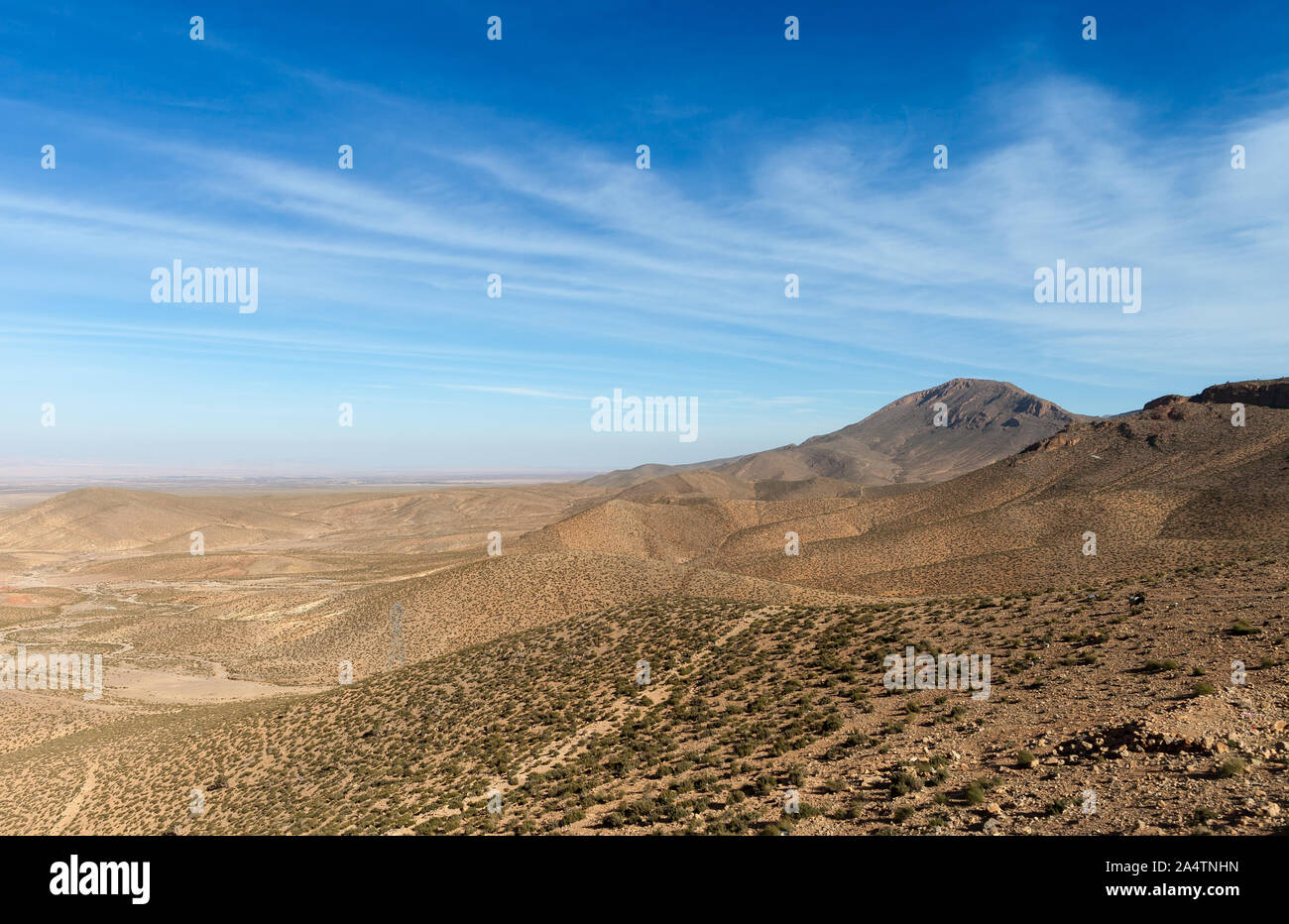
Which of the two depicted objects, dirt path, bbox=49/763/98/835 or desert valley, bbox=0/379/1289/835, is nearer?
desert valley, bbox=0/379/1289/835

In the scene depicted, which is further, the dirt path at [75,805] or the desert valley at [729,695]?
the dirt path at [75,805]

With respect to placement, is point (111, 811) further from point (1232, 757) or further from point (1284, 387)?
point (1284, 387)

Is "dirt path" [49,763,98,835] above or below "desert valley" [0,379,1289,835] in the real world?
below

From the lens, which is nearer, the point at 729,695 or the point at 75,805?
the point at 729,695

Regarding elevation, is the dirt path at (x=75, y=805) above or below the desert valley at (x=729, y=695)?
below

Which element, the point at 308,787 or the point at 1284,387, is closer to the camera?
the point at 308,787

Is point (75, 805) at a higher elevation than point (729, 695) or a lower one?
lower
